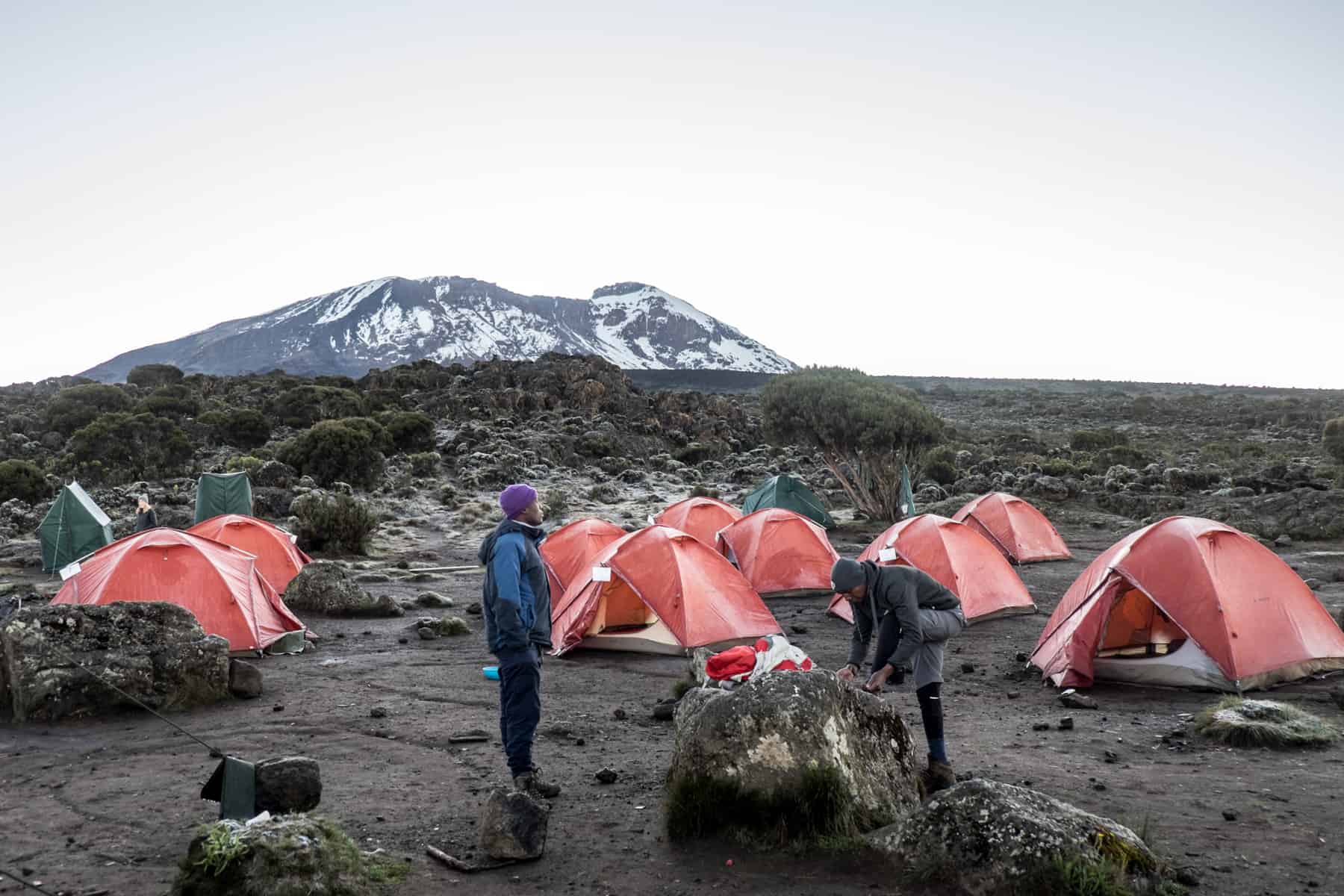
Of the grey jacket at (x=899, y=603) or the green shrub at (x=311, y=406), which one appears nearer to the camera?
the grey jacket at (x=899, y=603)

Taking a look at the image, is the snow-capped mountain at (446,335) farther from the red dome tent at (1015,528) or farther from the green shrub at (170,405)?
the red dome tent at (1015,528)

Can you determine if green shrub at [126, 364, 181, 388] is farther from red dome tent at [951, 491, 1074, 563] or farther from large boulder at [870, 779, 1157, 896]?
large boulder at [870, 779, 1157, 896]

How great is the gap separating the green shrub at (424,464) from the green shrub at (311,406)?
8984 mm

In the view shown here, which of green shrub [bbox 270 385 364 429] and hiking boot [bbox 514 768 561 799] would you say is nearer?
hiking boot [bbox 514 768 561 799]

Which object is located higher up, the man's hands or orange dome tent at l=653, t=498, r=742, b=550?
orange dome tent at l=653, t=498, r=742, b=550

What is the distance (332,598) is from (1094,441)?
1358 inches

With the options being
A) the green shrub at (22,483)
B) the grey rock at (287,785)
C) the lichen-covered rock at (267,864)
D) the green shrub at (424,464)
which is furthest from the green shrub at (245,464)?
the lichen-covered rock at (267,864)

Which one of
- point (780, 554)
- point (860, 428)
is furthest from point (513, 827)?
point (860, 428)

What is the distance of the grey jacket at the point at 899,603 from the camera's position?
5.74 metres

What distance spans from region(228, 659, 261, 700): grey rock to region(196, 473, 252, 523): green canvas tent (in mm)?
11443

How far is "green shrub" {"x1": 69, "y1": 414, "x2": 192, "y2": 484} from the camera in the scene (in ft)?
95.7

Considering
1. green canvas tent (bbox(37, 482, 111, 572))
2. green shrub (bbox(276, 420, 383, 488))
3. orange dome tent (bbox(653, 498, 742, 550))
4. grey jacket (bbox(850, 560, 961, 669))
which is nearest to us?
grey jacket (bbox(850, 560, 961, 669))

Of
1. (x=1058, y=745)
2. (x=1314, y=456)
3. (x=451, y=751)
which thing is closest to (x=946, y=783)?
(x=1058, y=745)

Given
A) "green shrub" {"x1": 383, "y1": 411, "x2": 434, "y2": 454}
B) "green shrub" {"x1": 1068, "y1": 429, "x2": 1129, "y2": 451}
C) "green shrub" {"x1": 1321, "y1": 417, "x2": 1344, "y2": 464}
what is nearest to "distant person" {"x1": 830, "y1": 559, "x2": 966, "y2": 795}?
"green shrub" {"x1": 1321, "y1": 417, "x2": 1344, "y2": 464}
